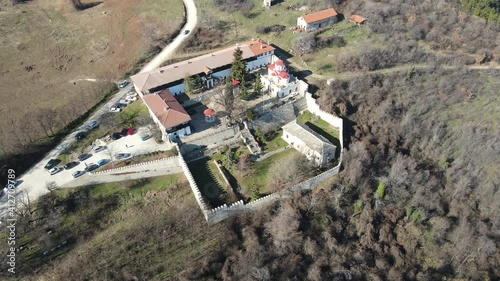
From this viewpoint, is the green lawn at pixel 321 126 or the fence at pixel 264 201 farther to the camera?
the green lawn at pixel 321 126

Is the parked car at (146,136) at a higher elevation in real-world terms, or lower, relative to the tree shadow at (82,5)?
lower

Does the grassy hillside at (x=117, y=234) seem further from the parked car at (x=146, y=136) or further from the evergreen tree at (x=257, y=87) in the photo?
the evergreen tree at (x=257, y=87)

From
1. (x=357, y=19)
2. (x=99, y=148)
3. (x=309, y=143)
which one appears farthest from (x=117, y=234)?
(x=357, y=19)

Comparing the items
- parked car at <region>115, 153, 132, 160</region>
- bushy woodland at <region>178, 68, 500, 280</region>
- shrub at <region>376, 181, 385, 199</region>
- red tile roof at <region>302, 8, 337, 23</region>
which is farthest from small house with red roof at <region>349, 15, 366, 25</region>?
parked car at <region>115, 153, 132, 160</region>

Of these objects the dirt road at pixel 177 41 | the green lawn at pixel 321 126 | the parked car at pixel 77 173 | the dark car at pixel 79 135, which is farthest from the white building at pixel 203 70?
the parked car at pixel 77 173

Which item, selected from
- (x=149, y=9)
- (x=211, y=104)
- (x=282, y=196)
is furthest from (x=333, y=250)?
(x=149, y=9)

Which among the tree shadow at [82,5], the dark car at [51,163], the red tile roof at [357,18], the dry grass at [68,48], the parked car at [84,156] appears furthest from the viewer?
the tree shadow at [82,5]

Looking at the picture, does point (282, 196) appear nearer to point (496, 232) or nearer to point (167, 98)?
point (167, 98)

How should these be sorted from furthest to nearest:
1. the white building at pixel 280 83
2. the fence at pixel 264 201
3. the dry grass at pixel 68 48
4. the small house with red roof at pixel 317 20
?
the small house with red roof at pixel 317 20 < the dry grass at pixel 68 48 < the white building at pixel 280 83 < the fence at pixel 264 201

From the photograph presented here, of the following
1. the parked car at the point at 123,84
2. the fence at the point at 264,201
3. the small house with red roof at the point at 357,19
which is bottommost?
the fence at the point at 264,201

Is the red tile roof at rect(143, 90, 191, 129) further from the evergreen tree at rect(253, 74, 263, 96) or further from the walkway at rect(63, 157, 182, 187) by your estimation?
the evergreen tree at rect(253, 74, 263, 96)

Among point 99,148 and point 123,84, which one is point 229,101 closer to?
point 99,148
